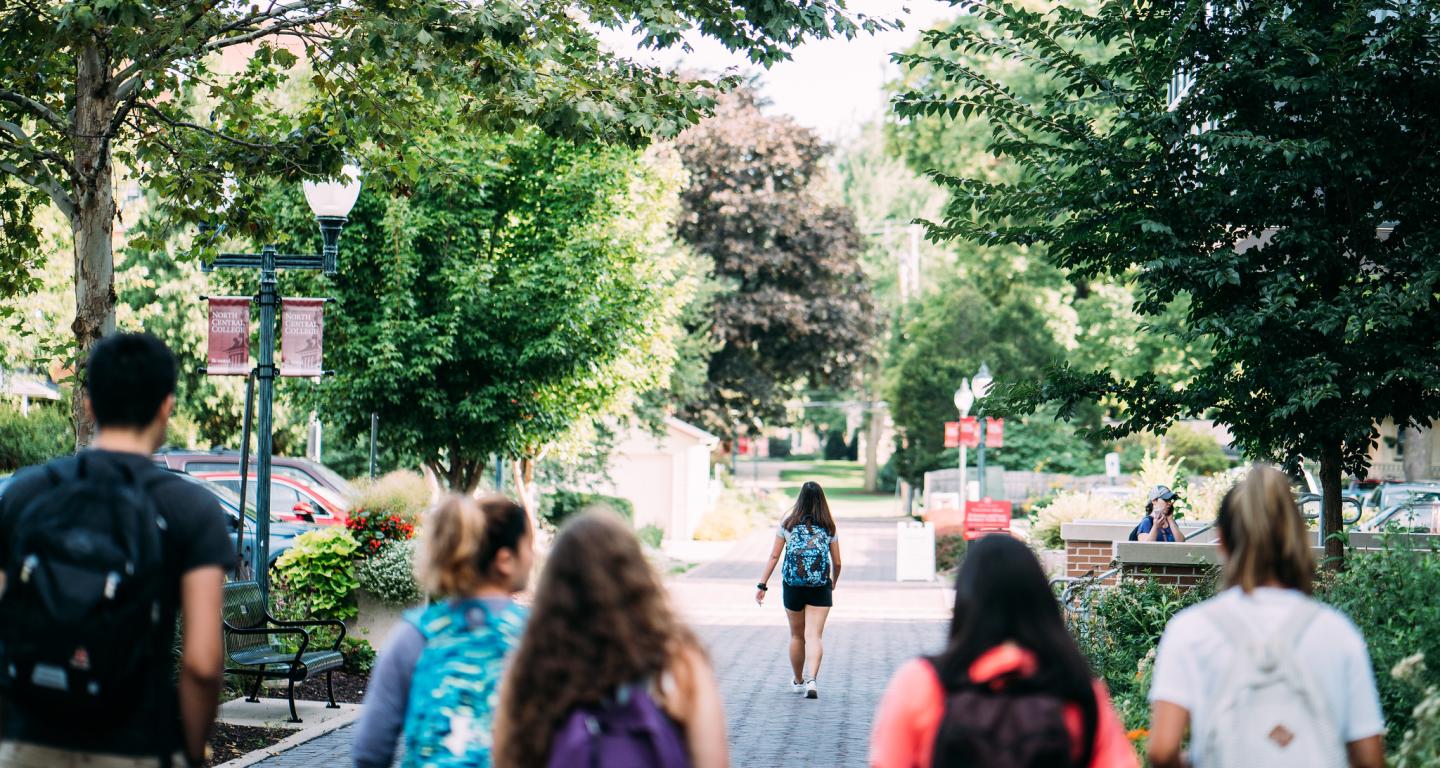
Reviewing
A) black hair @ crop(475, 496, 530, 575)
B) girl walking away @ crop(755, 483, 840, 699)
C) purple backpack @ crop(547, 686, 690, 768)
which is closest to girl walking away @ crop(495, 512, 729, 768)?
purple backpack @ crop(547, 686, 690, 768)

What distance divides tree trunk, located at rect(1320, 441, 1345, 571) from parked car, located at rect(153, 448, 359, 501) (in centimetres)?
1476

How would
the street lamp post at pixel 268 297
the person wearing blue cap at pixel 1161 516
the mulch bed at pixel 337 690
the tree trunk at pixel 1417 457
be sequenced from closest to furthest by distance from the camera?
the mulch bed at pixel 337 690 → the street lamp post at pixel 268 297 → the person wearing blue cap at pixel 1161 516 → the tree trunk at pixel 1417 457

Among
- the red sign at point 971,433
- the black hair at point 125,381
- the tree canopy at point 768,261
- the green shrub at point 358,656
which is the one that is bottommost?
the green shrub at point 358,656

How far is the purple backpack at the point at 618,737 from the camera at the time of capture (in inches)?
128

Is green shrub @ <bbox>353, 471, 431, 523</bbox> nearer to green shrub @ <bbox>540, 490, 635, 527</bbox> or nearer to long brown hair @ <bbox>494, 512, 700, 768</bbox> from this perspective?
long brown hair @ <bbox>494, 512, 700, 768</bbox>

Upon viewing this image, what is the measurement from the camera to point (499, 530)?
3986mm

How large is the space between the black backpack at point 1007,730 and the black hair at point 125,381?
Result: 6.92 feet

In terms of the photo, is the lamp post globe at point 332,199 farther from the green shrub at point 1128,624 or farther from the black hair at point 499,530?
the black hair at point 499,530

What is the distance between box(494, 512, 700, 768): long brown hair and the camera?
329cm

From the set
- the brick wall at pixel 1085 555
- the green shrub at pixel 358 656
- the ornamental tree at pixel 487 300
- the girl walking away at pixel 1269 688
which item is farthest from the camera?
the ornamental tree at pixel 487 300

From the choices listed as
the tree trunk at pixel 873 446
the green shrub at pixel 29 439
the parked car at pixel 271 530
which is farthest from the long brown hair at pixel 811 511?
the tree trunk at pixel 873 446

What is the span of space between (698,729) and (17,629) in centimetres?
166

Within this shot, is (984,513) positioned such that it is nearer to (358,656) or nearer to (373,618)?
(373,618)

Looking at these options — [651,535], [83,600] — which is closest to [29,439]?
[651,535]
